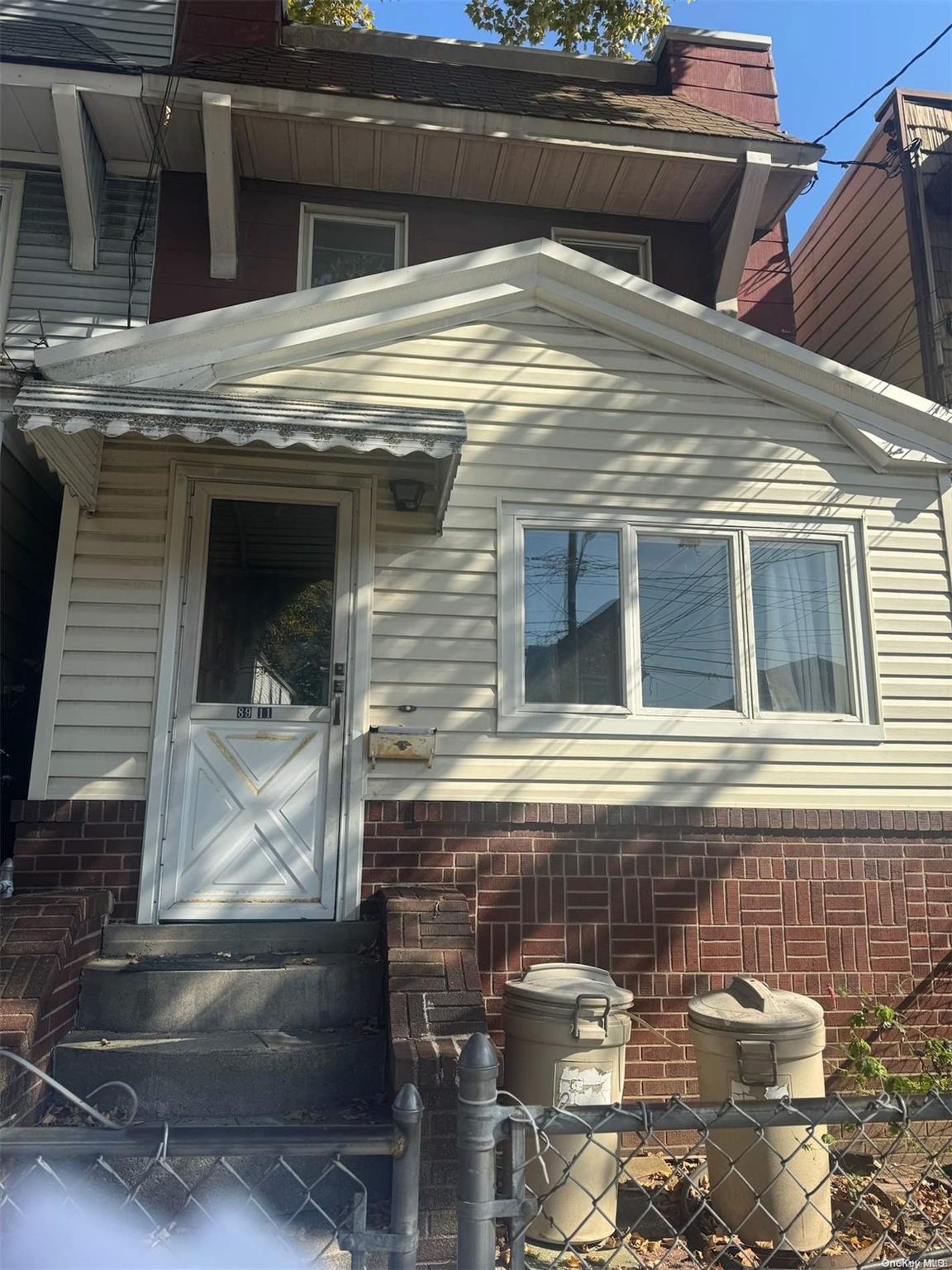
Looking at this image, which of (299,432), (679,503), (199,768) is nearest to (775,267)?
(679,503)

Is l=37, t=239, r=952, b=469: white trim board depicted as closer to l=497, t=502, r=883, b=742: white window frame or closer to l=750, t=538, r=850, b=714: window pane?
l=497, t=502, r=883, b=742: white window frame

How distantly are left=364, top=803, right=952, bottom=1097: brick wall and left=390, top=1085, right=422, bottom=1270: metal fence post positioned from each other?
11.3 feet

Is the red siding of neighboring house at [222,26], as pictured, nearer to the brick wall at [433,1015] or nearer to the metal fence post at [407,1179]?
the brick wall at [433,1015]

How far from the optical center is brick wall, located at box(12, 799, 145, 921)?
5.06 m

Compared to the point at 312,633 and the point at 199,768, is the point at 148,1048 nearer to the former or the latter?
the point at 199,768

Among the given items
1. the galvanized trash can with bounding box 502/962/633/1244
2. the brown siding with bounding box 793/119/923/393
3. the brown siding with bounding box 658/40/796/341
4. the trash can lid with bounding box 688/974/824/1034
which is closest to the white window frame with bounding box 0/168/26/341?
the brown siding with bounding box 658/40/796/341

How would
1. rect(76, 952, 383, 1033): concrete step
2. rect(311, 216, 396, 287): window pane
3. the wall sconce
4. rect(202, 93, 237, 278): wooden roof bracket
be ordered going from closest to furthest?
rect(76, 952, 383, 1033): concrete step < the wall sconce < rect(202, 93, 237, 278): wooden roof bracket < rect(311, 216, 396, 287): window pane

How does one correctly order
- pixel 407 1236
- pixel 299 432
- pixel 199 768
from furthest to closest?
pixel 199 768
pixel 299 432
pixel 407 1236

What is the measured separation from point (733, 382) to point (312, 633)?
10.5ft

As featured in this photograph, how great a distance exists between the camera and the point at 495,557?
226 inches

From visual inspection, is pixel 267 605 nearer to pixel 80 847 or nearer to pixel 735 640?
pixel 80 847

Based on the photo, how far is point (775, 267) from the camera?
28.3 ft

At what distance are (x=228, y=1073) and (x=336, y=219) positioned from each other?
679 cm

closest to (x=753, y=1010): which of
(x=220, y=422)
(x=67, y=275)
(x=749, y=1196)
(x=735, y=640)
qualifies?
(x=749, y=1196)
